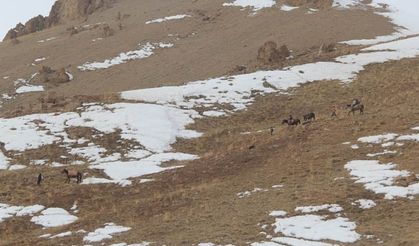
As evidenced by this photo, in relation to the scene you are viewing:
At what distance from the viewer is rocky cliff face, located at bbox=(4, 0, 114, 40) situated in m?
101

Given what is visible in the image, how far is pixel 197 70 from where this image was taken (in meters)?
58.8

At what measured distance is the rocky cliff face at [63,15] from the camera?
10100cm

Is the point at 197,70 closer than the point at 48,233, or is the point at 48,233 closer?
the point at 48,233

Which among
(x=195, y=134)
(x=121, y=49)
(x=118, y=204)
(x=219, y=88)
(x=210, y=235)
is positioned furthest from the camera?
(x=121, y=49)

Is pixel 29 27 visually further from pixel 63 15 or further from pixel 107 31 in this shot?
pixel 107 31

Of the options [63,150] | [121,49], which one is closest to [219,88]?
[63,150]

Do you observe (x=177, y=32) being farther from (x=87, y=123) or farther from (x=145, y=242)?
(x=145, y=242)

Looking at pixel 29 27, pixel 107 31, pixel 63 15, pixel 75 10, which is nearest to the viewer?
pixel 107 31

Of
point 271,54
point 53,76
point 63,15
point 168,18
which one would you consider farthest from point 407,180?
point 63,15

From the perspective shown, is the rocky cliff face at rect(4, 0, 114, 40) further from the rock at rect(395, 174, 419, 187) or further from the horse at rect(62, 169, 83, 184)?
the rock at rect(395, 174, 419, 187)

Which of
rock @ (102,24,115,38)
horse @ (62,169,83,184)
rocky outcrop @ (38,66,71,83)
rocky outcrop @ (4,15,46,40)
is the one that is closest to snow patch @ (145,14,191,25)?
rock @ (102,24,115,38)

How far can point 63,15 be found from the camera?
104 metres

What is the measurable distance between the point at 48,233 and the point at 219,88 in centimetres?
2347

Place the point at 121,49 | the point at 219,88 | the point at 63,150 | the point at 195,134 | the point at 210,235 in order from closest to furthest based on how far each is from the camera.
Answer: the point at 210,235, the point at 63,150, the point at 195,134, the point at 219,88, the point at 121,49
